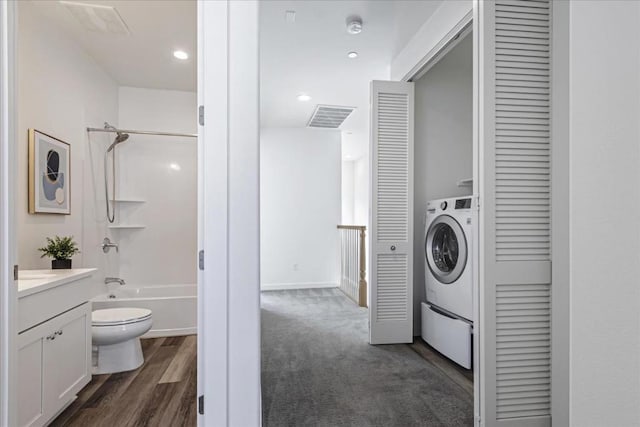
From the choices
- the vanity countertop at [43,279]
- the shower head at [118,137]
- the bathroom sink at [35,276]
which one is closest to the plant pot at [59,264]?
the vanity countertop at [43,279]

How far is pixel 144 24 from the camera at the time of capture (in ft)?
8.59

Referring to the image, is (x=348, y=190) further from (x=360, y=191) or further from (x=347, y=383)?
(x=347, y=383)

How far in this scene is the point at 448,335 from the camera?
8.73ft

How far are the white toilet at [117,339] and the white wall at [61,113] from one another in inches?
23.8

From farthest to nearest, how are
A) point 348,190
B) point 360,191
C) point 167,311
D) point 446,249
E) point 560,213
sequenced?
point 348,190, point 360,191, point 167,311, point 446,249, point 560,213

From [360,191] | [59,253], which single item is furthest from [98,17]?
[360,191]

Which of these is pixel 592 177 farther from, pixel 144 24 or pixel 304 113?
pixel 304 113

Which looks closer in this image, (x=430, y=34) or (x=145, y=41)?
(x=430, y=34)

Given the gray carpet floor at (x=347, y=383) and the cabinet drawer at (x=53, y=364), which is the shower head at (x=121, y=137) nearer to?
the cabinet drawer at (x=53, y=364)

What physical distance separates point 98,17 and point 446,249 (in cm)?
319

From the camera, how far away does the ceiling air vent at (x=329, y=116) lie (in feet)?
15.9

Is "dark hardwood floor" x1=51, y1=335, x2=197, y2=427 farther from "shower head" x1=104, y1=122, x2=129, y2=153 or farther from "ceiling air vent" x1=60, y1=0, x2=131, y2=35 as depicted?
"ceiling air vent" x1=60, y1=0, x2=131, y2=35

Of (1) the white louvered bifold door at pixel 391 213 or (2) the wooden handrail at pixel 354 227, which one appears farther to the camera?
(2) the wooden handrail at pixel 354 227

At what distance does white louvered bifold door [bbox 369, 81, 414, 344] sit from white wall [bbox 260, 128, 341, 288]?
2832 millimetres
